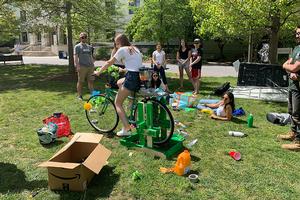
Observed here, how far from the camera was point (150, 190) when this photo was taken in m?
4.37

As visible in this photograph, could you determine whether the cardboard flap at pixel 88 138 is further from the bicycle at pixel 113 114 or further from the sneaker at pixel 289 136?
the sneaker at pixel 289 136

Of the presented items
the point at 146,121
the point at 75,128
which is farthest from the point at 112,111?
the point at 146,121

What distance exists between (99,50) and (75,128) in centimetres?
3028

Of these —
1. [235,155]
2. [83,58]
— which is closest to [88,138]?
[235,155]

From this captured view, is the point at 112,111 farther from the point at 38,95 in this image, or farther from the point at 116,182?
the point at 38,95

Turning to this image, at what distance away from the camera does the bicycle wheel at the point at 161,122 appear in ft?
18.4

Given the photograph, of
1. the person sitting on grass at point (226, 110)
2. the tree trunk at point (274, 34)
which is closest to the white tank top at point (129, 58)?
the person sitting on grass at point (226, 110)

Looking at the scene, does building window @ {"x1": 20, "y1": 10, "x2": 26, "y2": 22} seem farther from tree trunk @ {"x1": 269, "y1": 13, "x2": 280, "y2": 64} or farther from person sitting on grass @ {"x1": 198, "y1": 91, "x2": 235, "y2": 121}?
person sitting on grass @ {"x1": 198, "y1": 91, "x2": 235, "y2": 121}

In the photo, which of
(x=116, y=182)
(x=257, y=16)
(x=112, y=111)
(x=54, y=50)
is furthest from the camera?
(x=54, y=50)

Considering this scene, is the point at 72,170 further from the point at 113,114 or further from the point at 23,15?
the point at 23,15

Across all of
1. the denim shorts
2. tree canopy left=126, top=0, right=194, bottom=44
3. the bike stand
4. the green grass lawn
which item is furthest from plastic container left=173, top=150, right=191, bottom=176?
tree canopy left=126, top=0, right=194, bottom=44

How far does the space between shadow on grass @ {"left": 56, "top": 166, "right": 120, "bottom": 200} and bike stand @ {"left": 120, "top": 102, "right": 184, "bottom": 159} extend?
33.3 inches

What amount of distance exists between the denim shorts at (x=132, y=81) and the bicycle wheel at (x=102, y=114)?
3.49ft

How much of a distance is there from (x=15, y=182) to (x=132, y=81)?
2359 mm
